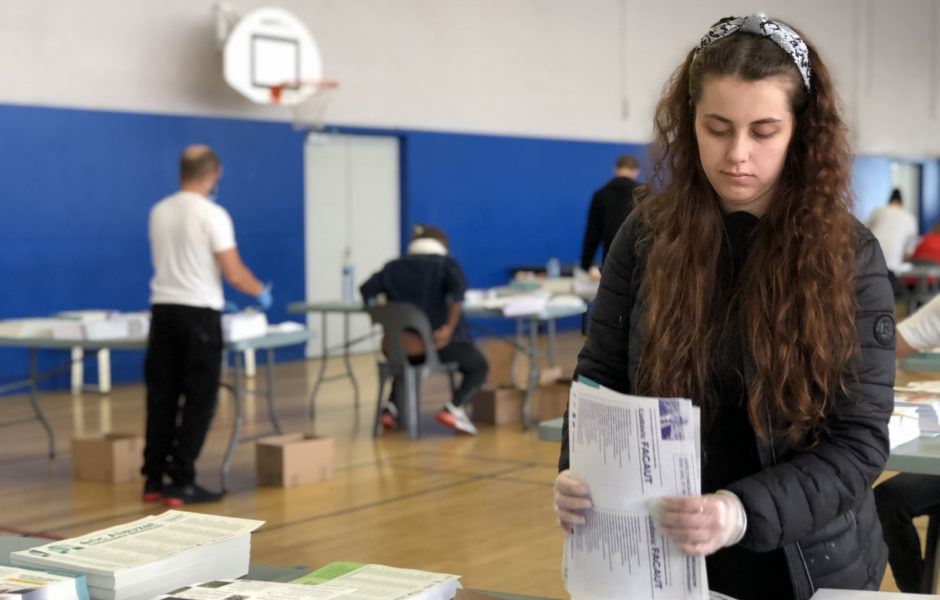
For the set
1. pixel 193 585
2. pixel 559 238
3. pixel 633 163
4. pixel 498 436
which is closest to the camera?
pixel 193 585

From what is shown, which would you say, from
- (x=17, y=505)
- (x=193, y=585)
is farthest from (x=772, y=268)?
(x=17, y=505)

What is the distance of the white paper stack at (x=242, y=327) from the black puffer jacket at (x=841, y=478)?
12.5 ft

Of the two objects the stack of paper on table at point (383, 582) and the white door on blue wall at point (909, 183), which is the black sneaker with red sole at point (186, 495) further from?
the white door on blue wall at point (909, 183)

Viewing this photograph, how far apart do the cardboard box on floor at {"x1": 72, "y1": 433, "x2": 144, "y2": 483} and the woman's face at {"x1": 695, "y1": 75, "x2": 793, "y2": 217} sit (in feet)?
14.6

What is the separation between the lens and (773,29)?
5.06 feet

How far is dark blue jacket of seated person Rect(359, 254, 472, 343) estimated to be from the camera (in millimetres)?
6539

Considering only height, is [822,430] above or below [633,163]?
below

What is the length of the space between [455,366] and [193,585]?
16.9ft

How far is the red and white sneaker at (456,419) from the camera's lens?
657 centimetres

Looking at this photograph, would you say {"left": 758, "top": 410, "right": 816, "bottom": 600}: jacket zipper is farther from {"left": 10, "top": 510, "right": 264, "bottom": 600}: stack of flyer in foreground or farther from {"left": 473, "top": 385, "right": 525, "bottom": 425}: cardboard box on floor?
{"left": 473, "top": 385, "right": 525, "bottom": 425}: cardboard box on floor

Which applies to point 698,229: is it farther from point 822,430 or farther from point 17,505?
point 17,505

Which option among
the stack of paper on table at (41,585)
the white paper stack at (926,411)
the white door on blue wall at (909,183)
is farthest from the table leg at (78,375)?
the white door on blue wall at (909,183)

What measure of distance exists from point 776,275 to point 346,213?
9315 millimetres

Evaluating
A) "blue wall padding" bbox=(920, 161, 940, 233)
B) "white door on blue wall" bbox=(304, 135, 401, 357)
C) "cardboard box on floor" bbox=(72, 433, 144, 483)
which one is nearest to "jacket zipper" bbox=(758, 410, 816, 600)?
"cardboard box on floor" bbox=(72, 433, 144, 483)
